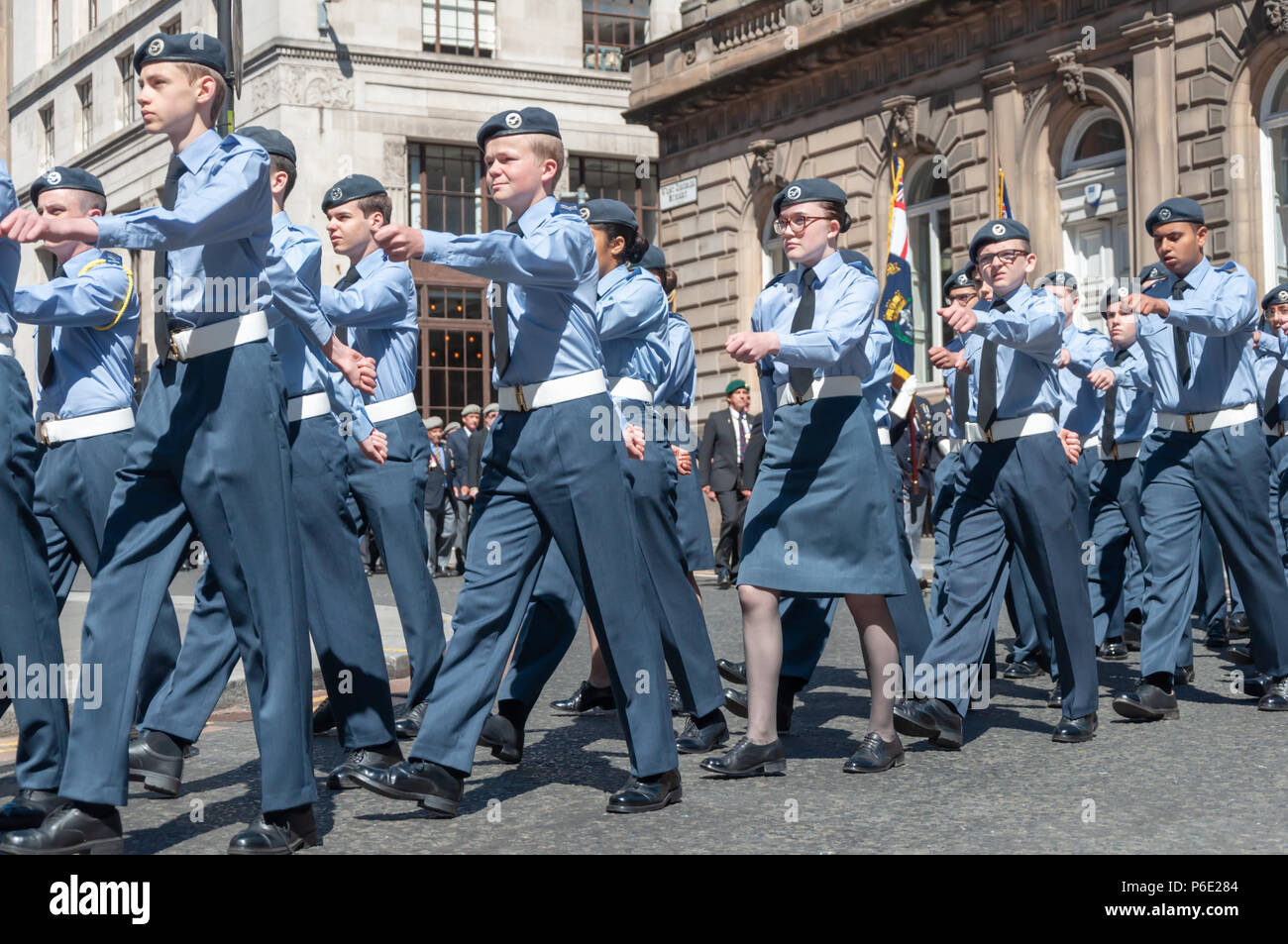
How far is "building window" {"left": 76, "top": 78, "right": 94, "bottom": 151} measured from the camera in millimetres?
41656

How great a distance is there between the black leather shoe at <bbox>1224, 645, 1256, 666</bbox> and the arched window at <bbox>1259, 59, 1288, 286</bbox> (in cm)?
979

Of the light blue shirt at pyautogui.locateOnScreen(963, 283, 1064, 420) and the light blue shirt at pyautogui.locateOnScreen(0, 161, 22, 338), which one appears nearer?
the light blue shirt at pyautogui.locateOnScreen(0, 161, 22, 338)

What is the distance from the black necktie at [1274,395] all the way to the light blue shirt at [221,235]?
7883 millimetres

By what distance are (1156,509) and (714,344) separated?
19.4 meters

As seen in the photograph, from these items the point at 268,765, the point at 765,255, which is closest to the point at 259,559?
the point at 268,765

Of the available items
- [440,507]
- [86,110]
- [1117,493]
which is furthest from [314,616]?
[86,110]

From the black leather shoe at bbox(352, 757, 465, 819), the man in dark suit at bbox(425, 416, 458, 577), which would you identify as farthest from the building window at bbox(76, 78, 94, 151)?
the black leather shoe at bbox(352, 757, 465, 819)

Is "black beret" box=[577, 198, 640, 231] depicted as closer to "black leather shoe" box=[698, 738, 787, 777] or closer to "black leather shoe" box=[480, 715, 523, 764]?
"black leather shoe" box=[480, 715, 523, 764]

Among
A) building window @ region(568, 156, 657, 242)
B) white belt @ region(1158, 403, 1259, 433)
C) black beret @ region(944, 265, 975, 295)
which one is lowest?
white belt @ region(1158, 403, 1259, 433)

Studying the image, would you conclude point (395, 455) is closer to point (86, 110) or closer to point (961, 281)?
point (961, 281)

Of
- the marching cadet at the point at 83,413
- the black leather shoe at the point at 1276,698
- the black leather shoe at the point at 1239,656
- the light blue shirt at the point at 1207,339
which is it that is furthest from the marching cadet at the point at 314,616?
the black leather shoe at the point at 1239,656

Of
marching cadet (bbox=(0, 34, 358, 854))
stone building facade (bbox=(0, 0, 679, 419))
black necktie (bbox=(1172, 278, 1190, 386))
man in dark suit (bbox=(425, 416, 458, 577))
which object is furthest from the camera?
stone building facade (bbox=(0, 0, 679, 419))

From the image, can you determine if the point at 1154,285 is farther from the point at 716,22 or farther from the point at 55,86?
the point at 55,86
